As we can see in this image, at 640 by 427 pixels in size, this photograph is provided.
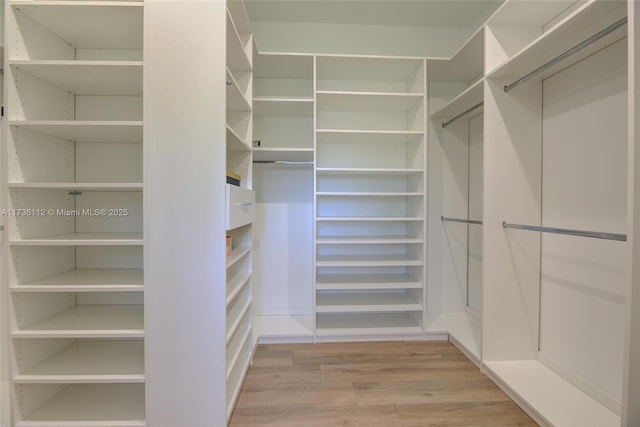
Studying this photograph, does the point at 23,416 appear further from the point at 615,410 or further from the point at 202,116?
the point at 615,410

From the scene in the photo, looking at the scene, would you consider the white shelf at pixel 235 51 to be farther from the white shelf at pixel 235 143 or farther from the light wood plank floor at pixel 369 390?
the light wood plank floor at pixel 369 390

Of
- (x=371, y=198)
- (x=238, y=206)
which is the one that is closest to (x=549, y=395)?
(x=371, y=198)

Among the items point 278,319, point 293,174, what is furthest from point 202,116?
point 278,319

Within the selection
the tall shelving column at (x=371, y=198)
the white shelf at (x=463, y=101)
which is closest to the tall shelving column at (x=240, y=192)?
the tall shelving column at (x=371, y=198)

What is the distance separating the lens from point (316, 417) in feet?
4.81

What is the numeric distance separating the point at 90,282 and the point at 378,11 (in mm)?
2805

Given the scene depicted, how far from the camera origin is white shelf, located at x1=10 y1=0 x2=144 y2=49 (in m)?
1.29

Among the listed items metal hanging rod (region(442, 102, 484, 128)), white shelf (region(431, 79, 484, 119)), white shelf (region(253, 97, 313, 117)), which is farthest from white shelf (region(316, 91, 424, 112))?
metal hanging rod (region(442, 102, 484, 128))

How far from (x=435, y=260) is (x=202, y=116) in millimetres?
2301

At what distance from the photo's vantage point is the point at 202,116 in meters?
1.27

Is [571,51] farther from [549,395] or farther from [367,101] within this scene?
[549,395]

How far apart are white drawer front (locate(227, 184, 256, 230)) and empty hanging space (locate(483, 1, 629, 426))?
1530mm

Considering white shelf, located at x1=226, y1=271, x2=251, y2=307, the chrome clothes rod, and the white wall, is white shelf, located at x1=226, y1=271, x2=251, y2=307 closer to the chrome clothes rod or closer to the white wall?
the chrome clothes rod

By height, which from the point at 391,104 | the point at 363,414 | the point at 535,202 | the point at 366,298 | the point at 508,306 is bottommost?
the point at 363,414
